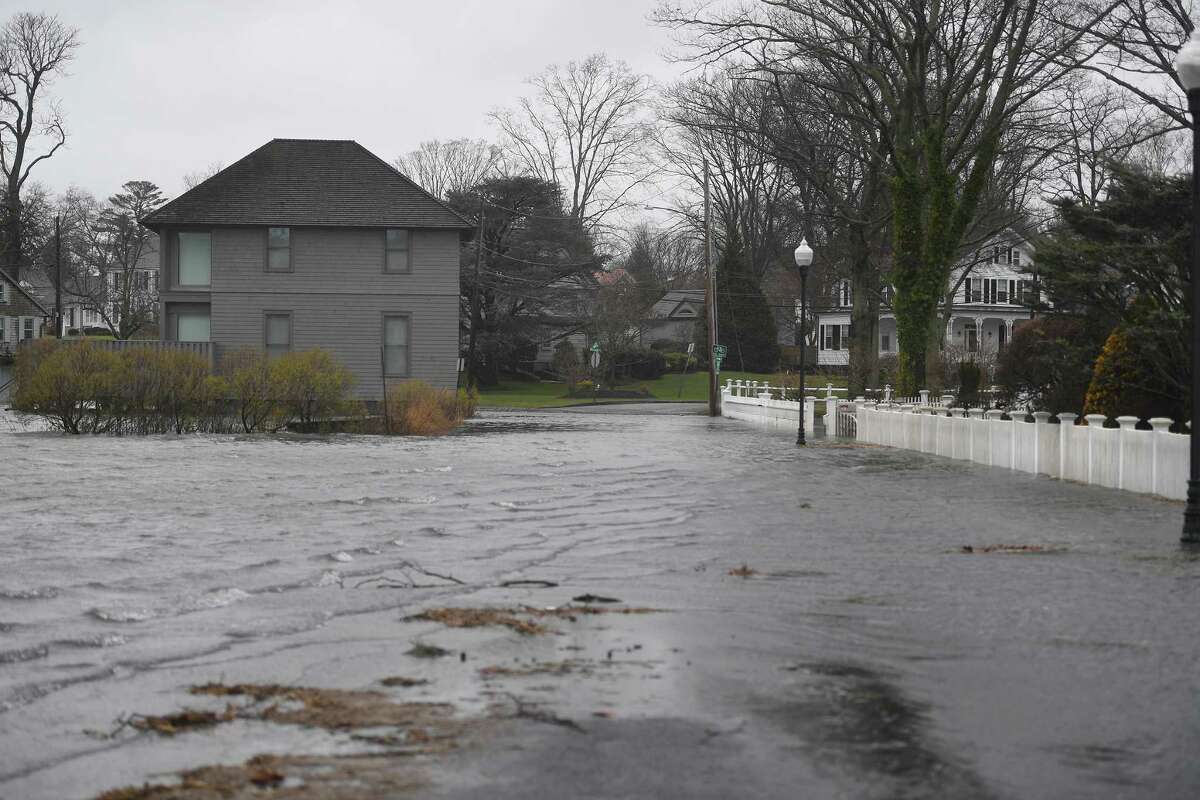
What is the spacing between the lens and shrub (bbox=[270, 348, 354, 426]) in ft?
107

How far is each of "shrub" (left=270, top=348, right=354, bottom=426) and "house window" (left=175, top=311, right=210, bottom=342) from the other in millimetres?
13704

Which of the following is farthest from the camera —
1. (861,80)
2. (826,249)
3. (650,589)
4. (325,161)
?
(826,249)

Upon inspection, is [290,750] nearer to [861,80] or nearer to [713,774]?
[713,774]

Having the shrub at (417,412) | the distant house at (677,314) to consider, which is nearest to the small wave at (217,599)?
the shrub at (417,412)

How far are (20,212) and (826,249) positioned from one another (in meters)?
38.0

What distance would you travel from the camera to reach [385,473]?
21.0 m

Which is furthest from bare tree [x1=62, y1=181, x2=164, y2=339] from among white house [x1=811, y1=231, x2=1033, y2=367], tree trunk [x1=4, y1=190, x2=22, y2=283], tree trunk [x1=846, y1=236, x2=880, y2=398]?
tree trunk [x1=846, y1=236, x2=880, y2=398]

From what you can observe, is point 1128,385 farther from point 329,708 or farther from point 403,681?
point 329,708

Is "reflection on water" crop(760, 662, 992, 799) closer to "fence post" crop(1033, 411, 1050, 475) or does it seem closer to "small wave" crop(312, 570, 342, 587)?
"small wave" crop(312, 570, 342, 587)

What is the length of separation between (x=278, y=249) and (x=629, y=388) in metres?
41.2

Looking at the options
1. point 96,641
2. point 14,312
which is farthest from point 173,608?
point 14,312

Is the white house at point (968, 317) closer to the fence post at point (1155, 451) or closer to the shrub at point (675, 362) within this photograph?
the shrub at point (675, 362)

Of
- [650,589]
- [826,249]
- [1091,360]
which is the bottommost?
[650,589]

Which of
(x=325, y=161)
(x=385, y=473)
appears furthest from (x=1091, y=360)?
(x=325, y=161)
